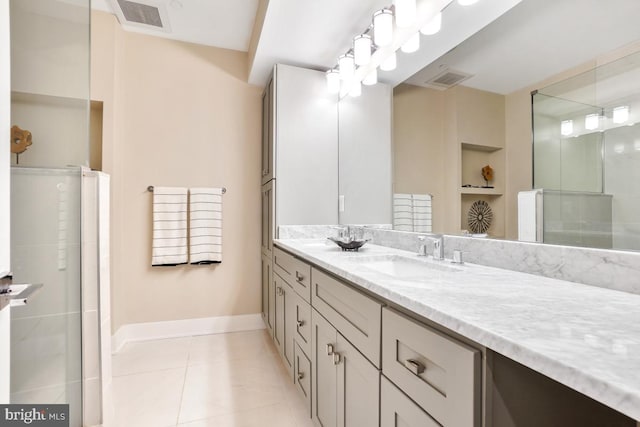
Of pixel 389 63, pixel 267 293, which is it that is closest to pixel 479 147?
pixel 389 63

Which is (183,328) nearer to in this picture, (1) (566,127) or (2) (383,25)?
(2) (383,25)

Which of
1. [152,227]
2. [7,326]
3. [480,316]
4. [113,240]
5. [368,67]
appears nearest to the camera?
[480,316]

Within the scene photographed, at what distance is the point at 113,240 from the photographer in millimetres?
2385

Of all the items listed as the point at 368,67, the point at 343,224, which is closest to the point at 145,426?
the point at 343,224

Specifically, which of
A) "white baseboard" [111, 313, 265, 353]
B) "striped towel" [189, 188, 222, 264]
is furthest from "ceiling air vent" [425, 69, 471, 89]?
"white baseboard" [111, 313, 265, 353]

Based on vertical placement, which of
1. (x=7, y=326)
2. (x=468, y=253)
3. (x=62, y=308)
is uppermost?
(x=468, y=253)

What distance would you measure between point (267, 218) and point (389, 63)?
58.6 inches

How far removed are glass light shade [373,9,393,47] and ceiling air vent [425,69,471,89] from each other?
1.37ft

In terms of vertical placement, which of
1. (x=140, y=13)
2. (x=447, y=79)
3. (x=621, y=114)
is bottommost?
(x=621, y=114)

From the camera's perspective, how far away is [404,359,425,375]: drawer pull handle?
677mm

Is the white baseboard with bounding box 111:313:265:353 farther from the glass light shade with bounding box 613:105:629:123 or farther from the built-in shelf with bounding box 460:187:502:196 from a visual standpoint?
the glass light shade with bounding box 613:105:629:123

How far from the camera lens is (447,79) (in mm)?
1461

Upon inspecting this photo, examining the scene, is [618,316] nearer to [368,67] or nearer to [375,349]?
[375,349]

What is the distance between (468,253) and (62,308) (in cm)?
177
